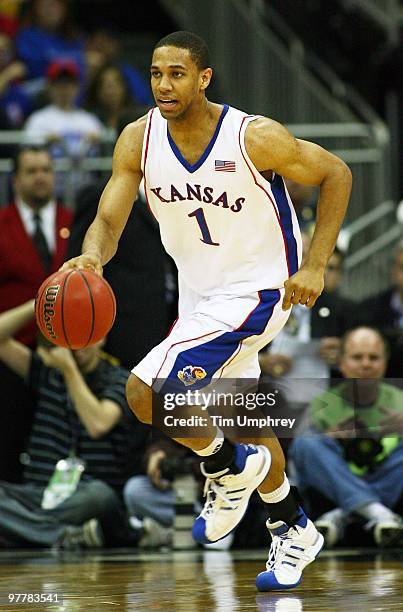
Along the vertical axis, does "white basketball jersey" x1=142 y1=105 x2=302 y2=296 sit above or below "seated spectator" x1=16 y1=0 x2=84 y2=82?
below

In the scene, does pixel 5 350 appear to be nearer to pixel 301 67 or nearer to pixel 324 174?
pixel 324 174

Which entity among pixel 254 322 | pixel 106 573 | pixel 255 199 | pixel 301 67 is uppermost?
pixel 301 67

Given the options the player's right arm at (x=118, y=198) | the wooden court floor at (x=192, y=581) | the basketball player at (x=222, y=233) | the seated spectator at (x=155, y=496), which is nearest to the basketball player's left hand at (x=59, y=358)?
the seated spectator at (x=155, y=496)

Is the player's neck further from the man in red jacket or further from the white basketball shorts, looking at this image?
the man in red jacket

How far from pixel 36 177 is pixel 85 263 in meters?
4.26

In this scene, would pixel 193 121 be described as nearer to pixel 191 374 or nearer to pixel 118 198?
pixel 118 198

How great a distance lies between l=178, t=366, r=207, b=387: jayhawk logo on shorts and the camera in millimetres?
5922

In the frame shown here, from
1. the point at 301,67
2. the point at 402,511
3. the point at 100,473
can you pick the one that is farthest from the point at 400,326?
the point at 301,67

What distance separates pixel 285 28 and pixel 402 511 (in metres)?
7.25

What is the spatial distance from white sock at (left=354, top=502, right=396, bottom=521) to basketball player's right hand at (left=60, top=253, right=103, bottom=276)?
11.0ft

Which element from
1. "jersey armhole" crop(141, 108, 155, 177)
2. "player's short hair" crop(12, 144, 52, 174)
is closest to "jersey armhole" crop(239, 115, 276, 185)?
"jersey armhole" crop(141, 108, 155, 177)

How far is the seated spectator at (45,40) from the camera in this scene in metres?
13.4

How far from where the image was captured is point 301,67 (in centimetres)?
1397

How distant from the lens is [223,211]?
6.08m
